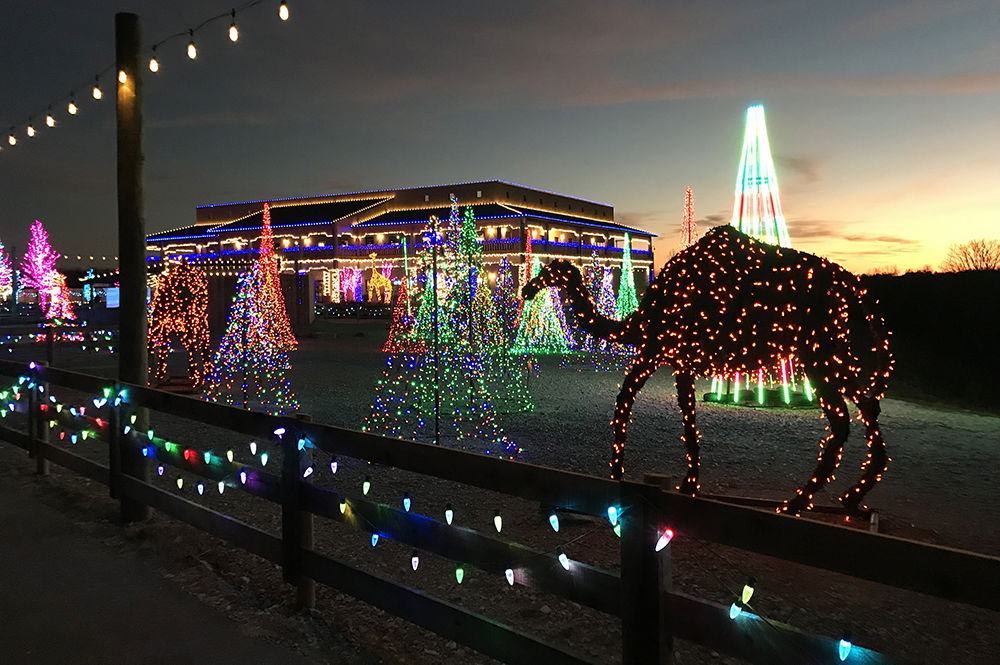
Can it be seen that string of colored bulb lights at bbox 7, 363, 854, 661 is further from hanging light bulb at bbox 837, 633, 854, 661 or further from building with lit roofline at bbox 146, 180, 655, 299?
building with lit roofline at bbox 146, 180, 655, 299

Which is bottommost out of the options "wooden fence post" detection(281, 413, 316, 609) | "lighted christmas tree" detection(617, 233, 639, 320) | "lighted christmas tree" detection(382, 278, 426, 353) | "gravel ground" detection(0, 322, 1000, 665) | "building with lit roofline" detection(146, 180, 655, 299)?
"gravel ground" detection(0, 322, 1000, 665)

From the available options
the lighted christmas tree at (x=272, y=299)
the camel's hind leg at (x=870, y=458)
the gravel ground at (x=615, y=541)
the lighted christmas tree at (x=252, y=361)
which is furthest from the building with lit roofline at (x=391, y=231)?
the camel's hind leg at (x=870, y=458)

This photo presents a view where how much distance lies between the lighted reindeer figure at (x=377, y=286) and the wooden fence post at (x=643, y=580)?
47.1 metres

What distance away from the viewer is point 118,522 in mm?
5691

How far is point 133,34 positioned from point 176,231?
66.6 meters

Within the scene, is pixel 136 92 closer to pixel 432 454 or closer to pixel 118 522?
pixel 118 522

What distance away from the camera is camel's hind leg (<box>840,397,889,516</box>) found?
5.35m

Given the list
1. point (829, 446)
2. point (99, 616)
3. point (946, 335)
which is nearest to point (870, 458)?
point (829, 446)

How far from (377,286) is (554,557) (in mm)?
50639

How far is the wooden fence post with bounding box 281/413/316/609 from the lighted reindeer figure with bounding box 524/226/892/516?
264cm

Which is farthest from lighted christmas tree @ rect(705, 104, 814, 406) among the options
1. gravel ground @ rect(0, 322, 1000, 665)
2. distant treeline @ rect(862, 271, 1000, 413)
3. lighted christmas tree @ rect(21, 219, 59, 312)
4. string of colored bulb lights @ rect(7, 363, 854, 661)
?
lighted christmas tree @ rect(21, 219, 59, 312)

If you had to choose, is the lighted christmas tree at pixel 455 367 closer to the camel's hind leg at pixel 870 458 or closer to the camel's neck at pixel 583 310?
the camel's neck at pixel 583 310

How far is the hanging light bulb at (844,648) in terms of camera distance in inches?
82.6

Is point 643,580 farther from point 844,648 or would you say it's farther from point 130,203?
point 130,203
